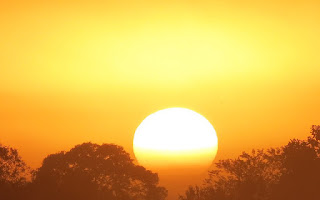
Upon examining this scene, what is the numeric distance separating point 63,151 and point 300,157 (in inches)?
1117

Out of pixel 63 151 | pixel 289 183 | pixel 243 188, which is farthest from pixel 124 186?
pixel 289 183

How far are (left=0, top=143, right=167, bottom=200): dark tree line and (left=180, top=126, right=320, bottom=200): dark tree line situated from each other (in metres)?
6.00

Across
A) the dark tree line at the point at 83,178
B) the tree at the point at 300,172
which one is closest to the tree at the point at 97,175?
the dark tree line at the point at 83,178

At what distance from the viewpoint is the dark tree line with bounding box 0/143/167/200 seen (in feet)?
251

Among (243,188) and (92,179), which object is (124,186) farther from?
(243,188)

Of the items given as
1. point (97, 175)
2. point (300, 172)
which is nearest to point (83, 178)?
point (97, 175)

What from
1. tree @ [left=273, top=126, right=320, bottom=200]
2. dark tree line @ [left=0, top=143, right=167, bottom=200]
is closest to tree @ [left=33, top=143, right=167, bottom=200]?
dark tree line @ [left=0, top=143, right=167, bottom=200]

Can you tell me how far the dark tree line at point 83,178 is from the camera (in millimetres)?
76562

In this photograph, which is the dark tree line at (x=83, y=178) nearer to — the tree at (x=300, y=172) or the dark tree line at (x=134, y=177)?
the dark tree line at (x=134, y=177)

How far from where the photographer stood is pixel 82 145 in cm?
8794

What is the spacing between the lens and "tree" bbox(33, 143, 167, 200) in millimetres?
78312

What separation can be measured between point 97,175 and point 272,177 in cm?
2188

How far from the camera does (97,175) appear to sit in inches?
3386

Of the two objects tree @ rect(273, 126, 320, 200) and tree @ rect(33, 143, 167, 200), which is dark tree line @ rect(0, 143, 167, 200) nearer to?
tree @ rect(33, 143, 167, 200)
